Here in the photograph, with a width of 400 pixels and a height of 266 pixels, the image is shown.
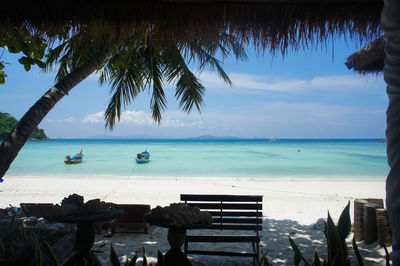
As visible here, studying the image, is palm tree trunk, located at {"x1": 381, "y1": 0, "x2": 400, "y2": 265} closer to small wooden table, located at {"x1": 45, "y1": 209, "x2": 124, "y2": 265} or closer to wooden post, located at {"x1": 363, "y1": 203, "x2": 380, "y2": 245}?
small wooden table, located at {"x1": 45, "y1": 209, "x2": 124, "y2": 265}

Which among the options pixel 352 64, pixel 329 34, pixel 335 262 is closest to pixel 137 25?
pixel 329 34

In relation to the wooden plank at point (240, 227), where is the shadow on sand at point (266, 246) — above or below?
below

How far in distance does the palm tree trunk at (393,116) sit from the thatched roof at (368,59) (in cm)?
253

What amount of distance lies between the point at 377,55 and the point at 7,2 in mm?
3528

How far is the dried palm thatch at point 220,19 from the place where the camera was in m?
2.23

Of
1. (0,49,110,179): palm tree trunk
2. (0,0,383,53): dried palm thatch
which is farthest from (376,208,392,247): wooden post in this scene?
(0,49,110,179): palm tree trunk

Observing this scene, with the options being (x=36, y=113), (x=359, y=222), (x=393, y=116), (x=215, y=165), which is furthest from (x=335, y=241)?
(x=215, y=165)

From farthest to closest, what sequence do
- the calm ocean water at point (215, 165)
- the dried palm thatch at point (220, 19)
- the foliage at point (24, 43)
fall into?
the calm ocean water at point (215, 165)
the foliage at point (24, 43)
the dried palm thatch at point (220, 19)

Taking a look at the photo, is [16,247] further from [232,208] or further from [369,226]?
[369,226]

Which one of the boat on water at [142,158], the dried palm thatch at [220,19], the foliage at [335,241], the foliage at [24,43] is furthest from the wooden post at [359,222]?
the boat on water at [142,158]

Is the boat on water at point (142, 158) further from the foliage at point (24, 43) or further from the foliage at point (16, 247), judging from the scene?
the foliage at point (24, 43)

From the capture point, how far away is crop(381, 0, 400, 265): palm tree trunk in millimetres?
656

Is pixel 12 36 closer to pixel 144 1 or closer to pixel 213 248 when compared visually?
pixel 144 1

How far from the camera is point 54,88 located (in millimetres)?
3455
